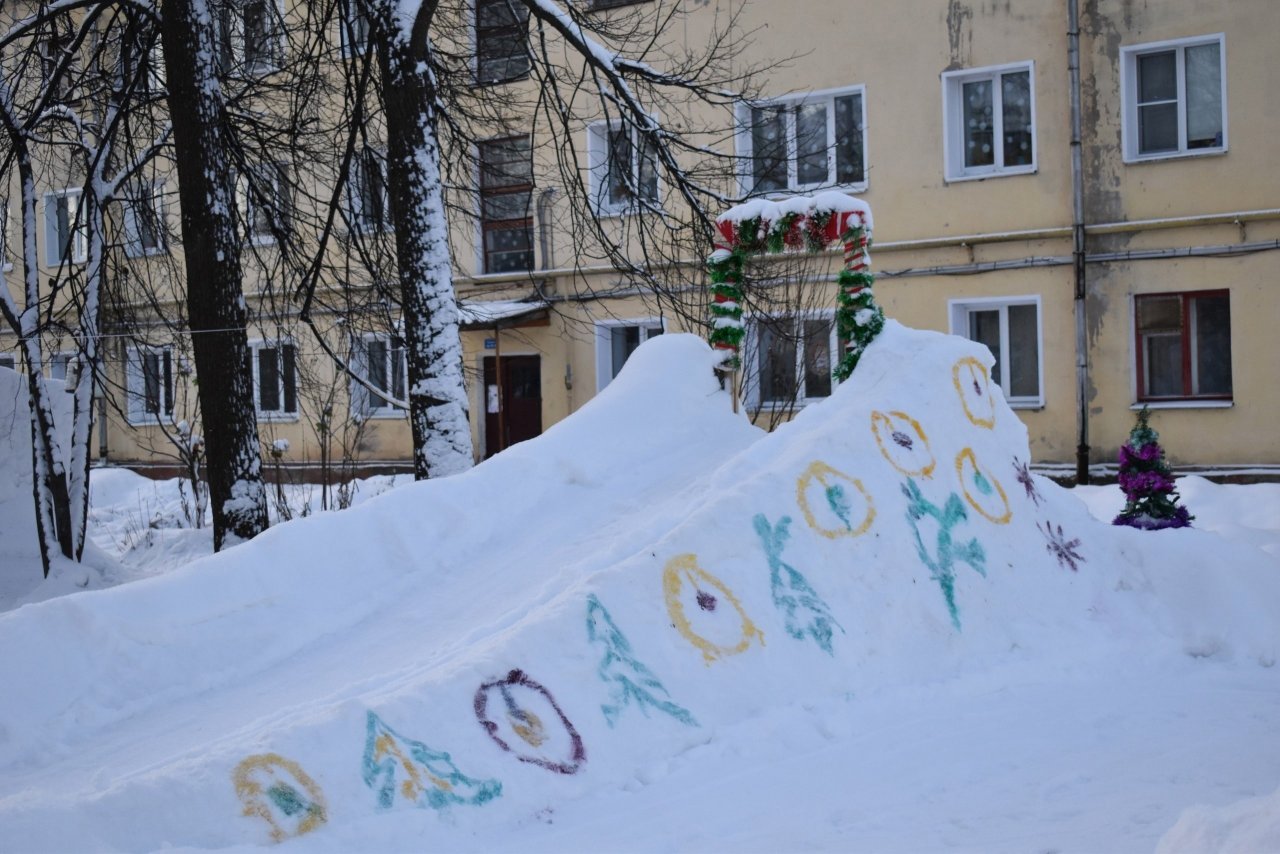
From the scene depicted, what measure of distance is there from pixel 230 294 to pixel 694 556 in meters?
5.36

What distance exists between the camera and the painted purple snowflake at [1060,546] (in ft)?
23.7

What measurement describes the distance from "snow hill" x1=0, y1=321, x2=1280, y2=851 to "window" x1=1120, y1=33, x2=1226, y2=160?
971 cm

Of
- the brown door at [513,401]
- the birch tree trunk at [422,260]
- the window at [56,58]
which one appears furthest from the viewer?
the brown door at [513,401]

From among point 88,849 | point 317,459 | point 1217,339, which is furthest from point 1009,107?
point 88,849

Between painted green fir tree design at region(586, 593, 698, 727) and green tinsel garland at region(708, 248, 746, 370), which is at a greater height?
green tinsel garland at region(708, 248, 746, 370)

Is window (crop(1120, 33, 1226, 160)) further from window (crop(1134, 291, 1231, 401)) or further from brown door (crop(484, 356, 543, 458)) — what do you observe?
brown door (crop(484, 356, 543, 458))

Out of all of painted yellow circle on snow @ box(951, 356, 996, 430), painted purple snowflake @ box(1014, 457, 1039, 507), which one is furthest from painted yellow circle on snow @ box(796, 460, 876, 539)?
painted purple snowflake @ box(1014, 457, 1039, 507)

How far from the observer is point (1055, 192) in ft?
54.2

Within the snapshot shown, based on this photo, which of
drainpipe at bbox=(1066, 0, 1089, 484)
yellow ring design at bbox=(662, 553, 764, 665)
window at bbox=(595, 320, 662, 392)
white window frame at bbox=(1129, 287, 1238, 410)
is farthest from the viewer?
window at bbox=(595, 320, 662, 392)

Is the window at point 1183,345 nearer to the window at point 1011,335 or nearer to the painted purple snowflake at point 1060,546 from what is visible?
the window at point 1011,335

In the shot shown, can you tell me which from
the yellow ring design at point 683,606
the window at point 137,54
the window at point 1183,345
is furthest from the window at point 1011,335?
the yellow ring design at point 683,606

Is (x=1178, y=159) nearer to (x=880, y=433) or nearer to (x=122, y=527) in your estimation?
(x=880, y=433)

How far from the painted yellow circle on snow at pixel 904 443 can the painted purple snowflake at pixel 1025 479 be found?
83cm

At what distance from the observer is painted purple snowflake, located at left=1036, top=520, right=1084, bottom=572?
723cm
